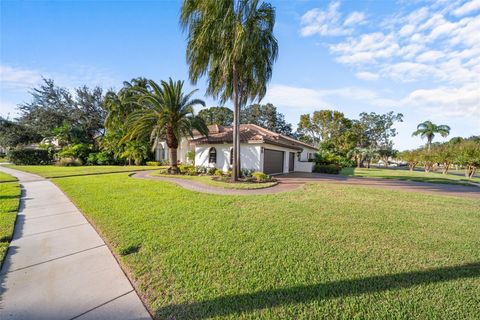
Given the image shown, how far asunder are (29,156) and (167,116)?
23.8 metres

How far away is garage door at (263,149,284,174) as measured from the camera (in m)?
17.0

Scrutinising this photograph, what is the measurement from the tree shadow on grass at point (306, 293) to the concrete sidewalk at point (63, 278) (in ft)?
1.90

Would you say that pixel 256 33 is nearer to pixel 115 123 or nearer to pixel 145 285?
pixel 145 285

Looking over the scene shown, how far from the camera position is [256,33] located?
1101cm

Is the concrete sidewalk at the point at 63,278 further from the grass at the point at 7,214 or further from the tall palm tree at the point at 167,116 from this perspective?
the tall palm tree at the point at 167,116

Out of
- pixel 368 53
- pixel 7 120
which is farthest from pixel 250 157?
pixel 7 120

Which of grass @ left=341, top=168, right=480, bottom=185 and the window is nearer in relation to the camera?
grass @ left=341, top=168, right=480, bottom=185

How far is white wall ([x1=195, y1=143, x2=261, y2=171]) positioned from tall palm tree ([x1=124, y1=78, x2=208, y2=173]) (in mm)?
2715

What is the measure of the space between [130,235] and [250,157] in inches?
493

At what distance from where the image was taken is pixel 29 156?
1032 inches

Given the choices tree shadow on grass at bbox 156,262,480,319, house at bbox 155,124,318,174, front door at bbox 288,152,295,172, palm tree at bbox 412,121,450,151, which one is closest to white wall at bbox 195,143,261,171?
house at bbox 155,124,318,174

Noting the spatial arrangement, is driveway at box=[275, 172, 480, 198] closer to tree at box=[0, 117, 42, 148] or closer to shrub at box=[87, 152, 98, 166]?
shrub at box=[87, 152, 98, 166]

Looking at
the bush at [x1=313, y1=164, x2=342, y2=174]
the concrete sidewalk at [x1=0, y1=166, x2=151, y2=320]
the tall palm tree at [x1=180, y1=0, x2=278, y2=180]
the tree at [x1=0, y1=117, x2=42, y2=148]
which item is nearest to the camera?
the concrete sidewalk at [x1=0, y1=166, x2=151, y2=320]

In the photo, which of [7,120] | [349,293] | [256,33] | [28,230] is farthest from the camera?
[7,120]
